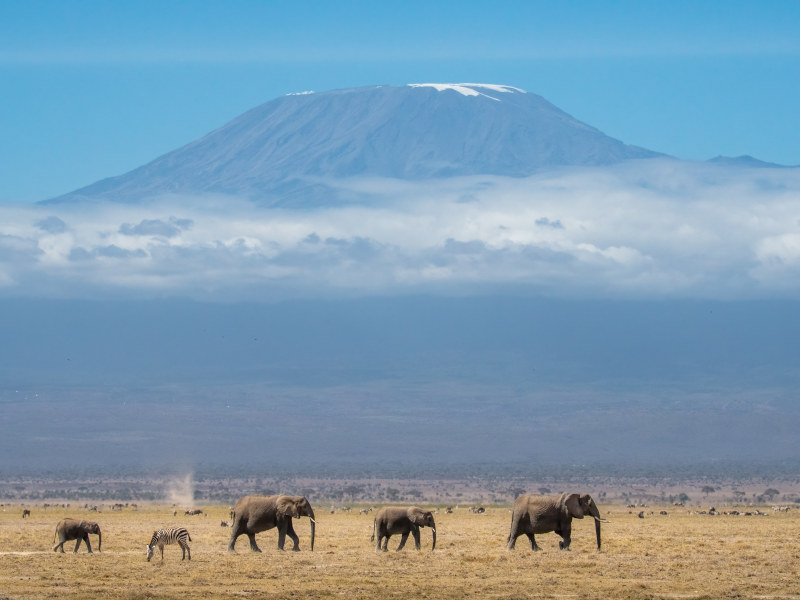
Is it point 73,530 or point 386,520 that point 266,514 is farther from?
point 73,530

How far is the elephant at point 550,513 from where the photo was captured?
127 ft

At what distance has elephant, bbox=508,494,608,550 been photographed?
38625mm

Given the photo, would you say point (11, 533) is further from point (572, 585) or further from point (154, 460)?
point (154, 460)

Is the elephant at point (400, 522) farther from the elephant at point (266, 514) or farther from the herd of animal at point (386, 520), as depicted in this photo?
the elephant at point (266, 514)

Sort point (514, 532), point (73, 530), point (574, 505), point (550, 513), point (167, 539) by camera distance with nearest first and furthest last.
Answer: point (167, 539)
point (574, 505)
point (550, 513)
point (514, 532)
point (73, 530)

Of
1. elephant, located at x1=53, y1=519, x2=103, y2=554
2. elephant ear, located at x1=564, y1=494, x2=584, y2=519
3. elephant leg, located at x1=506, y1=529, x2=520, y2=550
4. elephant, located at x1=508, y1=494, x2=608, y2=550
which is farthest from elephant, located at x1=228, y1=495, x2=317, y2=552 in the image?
elephant ear, located at x1=564, y1=494, x2=584, y2=519

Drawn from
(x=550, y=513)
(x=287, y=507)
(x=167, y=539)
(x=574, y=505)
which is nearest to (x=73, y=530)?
(x=167, y=539)

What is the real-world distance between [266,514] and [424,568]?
5.69 meters

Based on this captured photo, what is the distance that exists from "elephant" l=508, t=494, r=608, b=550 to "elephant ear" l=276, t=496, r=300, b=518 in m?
5.89

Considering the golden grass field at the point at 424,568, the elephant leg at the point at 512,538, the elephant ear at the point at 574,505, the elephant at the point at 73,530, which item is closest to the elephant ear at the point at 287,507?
the golden grass field at the point at 424,568

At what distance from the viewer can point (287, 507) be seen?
1559 inches

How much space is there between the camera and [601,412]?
194 m

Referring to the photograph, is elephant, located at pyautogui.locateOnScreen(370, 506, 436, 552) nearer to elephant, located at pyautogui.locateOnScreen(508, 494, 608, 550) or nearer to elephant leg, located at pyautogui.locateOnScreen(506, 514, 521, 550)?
elephant leg, located at pyautogui.locateOnScreen(506, 514, 521, 550)

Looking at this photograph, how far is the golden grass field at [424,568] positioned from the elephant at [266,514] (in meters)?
0.67
